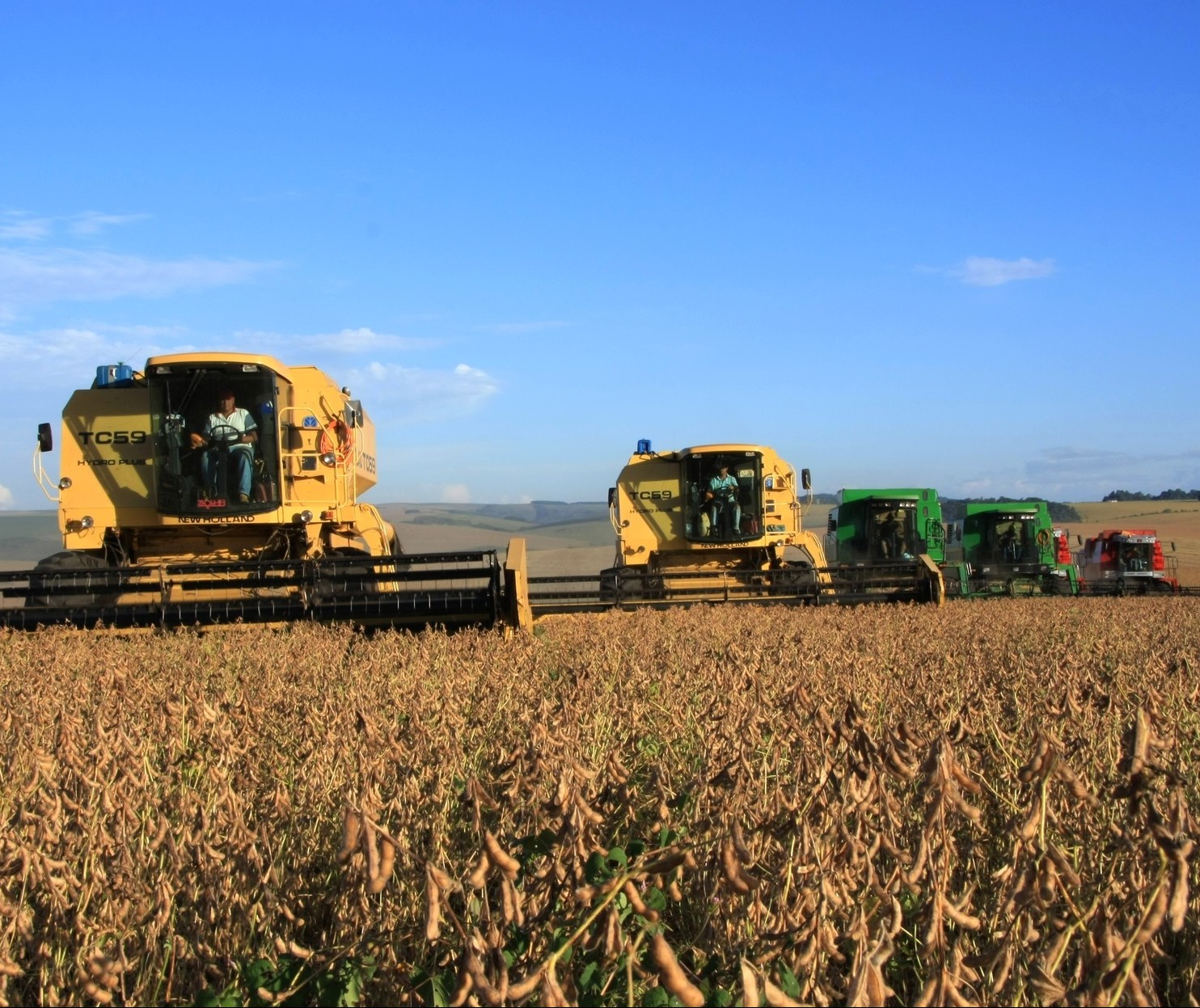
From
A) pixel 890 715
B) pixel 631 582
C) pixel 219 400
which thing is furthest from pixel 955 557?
pixel 890 715

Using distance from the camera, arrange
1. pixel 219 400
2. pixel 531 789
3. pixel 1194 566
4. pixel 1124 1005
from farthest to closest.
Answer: pixel 1194 566 → pixel 219 400 → pixel 531 789 → pixel 1124 1005

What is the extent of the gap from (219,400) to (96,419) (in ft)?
3.60

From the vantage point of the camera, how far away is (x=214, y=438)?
10352 millimetres

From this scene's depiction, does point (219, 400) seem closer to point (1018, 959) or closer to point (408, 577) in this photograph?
point (408, 577)

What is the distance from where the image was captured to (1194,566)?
4656 centimetres

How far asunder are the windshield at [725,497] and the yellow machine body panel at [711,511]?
0.03 feet

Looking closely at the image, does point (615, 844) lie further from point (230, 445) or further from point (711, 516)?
point (711, 516)

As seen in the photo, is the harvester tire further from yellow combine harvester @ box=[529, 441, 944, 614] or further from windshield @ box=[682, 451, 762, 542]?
windshield @ box=[682, 451, 762, 542]

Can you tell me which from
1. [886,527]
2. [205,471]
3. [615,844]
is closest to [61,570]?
[205,471]

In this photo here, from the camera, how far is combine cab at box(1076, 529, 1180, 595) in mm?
25984

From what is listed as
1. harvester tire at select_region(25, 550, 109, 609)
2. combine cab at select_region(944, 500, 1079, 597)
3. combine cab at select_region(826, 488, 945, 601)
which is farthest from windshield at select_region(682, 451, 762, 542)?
combine cab at select_region(944, 500, 1079, 597)

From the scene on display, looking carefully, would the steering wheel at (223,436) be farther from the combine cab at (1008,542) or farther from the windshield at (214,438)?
the combine cab at (1008,542)

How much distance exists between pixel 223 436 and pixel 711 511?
750 centimetres

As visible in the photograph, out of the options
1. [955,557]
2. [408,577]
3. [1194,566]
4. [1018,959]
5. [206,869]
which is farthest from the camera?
[1194,566]
